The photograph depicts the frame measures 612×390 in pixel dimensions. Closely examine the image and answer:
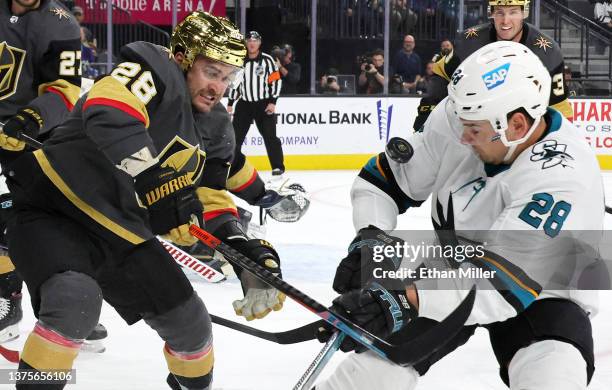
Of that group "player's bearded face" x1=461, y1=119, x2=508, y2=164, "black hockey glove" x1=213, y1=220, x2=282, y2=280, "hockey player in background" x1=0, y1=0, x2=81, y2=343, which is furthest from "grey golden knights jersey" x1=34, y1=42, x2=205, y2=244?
"hockey player in background" x1=0, y1=0, x2=81, y2=343

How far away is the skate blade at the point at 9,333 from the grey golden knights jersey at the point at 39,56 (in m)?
0.69

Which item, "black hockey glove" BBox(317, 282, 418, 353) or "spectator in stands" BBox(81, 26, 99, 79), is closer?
"black hockey glove" BBox(317, 282, 418, 353)

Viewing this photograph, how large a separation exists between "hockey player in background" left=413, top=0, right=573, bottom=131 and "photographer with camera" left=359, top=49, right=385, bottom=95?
4.96 meters

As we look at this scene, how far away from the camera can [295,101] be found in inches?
351

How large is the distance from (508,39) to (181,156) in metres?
2.36

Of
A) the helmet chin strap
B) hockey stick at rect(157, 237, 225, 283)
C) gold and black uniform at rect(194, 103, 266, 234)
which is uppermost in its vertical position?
the helmet chin strap

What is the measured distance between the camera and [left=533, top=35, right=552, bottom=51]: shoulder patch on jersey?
4.55 meters

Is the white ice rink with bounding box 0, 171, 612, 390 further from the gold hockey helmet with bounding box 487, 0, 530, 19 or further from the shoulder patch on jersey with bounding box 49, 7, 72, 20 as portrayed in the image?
the gold hockey helmet with bounding box 487, 0, 530, 19

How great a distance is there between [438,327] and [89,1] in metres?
8.54

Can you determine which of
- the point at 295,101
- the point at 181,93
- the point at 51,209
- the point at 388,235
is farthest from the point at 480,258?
the point at 295,101

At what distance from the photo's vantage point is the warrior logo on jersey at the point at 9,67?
3428 mm

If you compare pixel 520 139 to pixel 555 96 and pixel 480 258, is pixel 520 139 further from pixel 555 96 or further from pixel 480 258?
pixel 555 96

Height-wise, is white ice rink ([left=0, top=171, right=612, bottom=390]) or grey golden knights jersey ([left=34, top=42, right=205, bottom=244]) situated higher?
grey golden knights jersey ([left=34, top=42, right=205, bottom=244])

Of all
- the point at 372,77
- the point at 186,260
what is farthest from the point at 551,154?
the point at 372,77
